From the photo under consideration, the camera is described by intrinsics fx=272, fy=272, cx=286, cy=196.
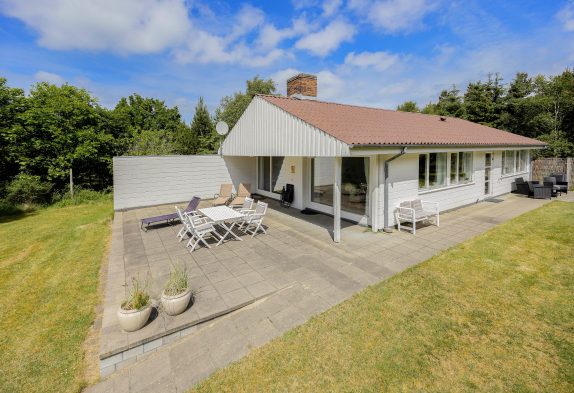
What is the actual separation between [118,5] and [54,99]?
10714 millimetres

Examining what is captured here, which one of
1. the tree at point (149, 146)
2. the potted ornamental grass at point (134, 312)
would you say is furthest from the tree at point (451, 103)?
the potted ornamental grass at point (134, 312)

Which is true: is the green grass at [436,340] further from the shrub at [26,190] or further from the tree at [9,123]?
the tree at [9,123]

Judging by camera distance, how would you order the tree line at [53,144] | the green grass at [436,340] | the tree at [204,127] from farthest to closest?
1. the tree at [204,127]
2. the tree line at [53,144]
3. the green grass at [436,340]

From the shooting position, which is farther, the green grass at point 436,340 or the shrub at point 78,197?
the shrub at point 78,197

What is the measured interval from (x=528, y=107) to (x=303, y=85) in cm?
2716

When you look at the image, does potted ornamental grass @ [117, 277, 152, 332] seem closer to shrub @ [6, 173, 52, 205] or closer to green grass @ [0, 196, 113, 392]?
green grass @ [0, 196, 113, 392]

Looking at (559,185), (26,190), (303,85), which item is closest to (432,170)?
(303,85)

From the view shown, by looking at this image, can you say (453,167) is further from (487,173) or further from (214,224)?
(214,224)

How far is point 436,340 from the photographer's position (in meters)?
3.77

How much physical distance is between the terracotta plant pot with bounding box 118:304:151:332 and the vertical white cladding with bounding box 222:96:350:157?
5.13 metres

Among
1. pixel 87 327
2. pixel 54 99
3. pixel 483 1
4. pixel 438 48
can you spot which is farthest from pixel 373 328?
pixel 54 99

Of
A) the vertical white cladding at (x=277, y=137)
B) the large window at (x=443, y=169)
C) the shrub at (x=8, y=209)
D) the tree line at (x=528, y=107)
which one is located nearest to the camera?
the vertical white cladding at (x=277, y=137)

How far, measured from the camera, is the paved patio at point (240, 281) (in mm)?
3586

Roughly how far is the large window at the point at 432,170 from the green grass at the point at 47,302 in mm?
10003
